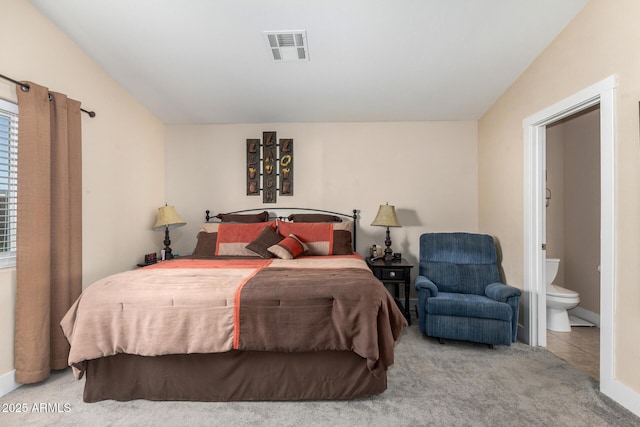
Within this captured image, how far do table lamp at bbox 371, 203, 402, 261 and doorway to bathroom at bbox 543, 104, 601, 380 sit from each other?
5.42 ft

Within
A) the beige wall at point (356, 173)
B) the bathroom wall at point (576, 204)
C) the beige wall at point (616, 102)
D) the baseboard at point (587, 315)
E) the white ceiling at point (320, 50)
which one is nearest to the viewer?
the beige wall at point (616, 102)

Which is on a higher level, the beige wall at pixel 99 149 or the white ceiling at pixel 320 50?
the white ceiling at pixel 320 50

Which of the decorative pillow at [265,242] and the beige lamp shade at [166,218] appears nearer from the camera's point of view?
the decorative pillow at [265,242]

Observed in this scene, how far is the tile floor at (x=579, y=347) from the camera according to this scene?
2.50 metres

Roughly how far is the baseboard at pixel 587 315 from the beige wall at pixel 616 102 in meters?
1.16

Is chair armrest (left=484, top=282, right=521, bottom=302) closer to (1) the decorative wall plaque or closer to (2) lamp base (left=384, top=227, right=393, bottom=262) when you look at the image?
(2) lamp base (left=384, top=227, right=393, bottom=262)

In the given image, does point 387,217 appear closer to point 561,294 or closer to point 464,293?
point 464,293

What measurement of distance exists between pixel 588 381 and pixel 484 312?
77 centimetres

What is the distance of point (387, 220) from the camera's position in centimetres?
373

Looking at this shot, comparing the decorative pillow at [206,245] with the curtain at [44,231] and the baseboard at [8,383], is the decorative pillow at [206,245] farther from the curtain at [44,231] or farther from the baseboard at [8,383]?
the baseboard at [8,383]

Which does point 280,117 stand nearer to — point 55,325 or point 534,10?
point 534,10


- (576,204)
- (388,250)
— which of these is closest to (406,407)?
(388,250)

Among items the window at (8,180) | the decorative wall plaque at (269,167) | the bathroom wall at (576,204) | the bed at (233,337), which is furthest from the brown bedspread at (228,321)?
the bathroom wall at (576,204)

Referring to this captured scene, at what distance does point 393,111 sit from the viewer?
152 inches
